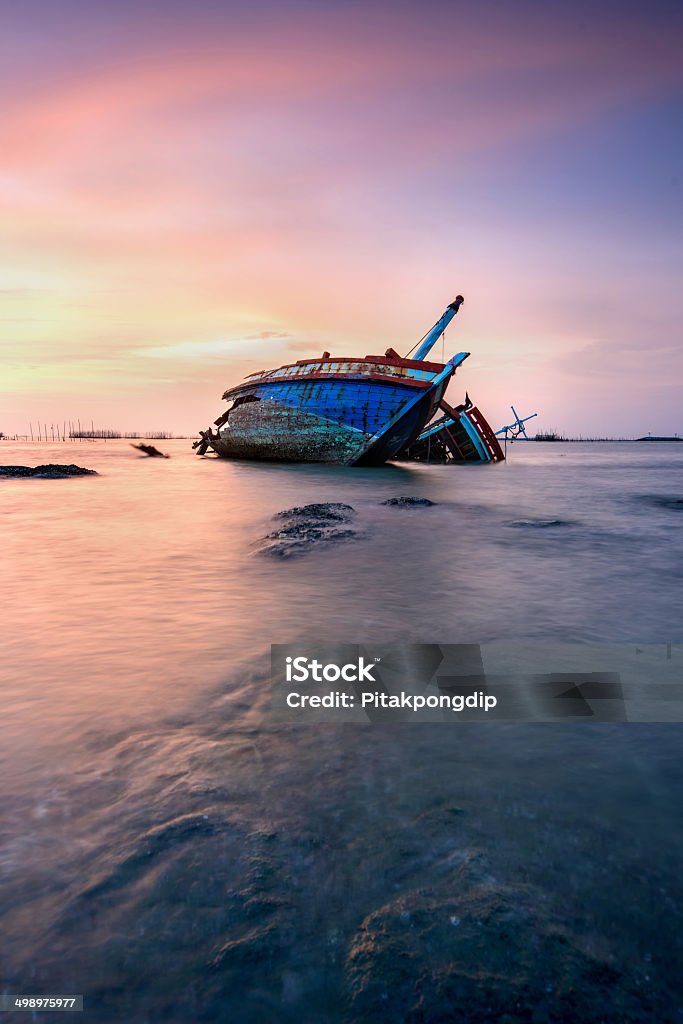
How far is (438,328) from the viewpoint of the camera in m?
27.1

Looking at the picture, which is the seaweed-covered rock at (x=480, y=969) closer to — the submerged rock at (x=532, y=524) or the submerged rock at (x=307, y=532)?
the submerged rock at (x=307, y=532)

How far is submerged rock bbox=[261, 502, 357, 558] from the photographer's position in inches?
287

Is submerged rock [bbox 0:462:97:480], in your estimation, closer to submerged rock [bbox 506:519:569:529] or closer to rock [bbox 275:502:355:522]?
rock [bbox 275:502:355:522]

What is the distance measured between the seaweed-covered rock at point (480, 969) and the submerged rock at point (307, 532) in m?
5.52

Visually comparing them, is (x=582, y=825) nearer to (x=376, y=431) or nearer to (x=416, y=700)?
(x=416, y=700)

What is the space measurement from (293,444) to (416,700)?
2357 centimetres

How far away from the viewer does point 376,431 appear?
918 inches

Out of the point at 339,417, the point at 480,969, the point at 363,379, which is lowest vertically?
the point at 480,969

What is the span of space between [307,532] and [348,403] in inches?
612

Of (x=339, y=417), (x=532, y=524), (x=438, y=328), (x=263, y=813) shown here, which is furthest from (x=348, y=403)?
(x=263, y=813)

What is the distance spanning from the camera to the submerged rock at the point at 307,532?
23.9 feet

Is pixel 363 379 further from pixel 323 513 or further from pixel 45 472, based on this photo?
pixel 323 513

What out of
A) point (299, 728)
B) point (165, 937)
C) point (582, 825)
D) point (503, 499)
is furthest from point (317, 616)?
point (503, 499)

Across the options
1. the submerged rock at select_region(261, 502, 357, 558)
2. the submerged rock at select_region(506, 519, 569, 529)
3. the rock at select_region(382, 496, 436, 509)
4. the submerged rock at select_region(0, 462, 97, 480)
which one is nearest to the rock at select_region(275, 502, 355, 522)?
the submerged rock at select_region(261, 502, 357, 558)
